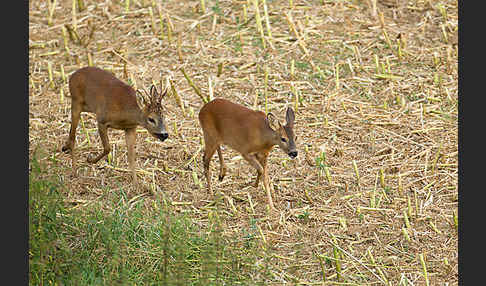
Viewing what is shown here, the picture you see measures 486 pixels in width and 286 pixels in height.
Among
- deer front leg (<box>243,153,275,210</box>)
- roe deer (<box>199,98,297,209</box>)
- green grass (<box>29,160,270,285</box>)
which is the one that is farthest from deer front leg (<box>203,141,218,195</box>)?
green grass (<box>29,160,270,285</box>)

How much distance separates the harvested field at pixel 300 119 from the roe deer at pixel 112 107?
436 mm

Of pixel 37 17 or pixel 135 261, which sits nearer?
pixel 135 261

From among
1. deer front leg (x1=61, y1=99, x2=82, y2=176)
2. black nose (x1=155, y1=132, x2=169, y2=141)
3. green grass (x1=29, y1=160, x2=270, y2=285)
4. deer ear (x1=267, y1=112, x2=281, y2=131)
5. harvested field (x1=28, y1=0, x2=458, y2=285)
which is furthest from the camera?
deer front leg (x1=61, y1=99, x2=82, y2=176)

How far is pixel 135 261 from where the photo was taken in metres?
8.16

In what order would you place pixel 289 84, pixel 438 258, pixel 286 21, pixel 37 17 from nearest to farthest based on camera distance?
pixel 438 258
pixel 289 84
pixel 286 21
pixel 37 17

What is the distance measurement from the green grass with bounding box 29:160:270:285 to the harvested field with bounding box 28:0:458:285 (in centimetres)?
31

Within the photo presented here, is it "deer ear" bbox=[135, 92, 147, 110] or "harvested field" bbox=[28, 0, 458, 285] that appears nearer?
"harvested field" bbox=[28, 0, 458, 285]

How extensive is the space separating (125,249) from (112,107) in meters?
2.55

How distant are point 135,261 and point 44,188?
3.76 feet

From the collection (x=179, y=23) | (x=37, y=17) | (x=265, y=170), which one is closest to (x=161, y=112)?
(x=265, y=170)

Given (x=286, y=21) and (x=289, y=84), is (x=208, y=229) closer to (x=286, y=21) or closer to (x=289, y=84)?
(x=289, y=84)

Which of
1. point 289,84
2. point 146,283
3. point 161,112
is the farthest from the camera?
point 289,84

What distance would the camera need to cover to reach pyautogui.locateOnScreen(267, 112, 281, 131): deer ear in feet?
31.4

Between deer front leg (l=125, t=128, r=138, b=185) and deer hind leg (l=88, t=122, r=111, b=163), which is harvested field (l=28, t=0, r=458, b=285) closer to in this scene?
deer front leg (l=125, t=128, r=138, b=185)
